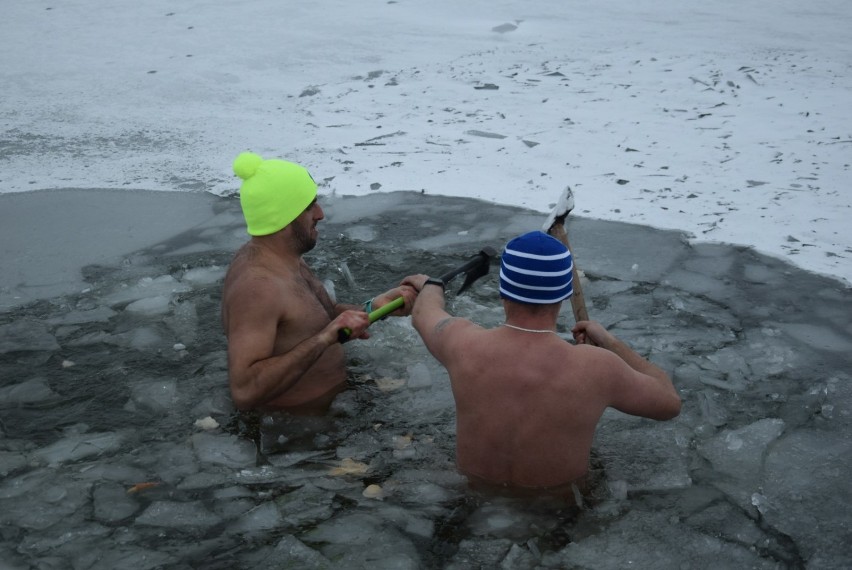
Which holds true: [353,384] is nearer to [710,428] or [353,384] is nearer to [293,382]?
[293,382]

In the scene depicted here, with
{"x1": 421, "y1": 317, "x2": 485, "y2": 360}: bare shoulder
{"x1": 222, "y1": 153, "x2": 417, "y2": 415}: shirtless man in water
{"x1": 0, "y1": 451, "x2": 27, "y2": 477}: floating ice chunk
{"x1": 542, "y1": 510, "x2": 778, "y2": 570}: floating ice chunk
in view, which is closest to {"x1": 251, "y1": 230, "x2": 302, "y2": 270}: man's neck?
{"x1": 222, "y1": 153, "x2": 417, "y2": 415}: shirtless man in water

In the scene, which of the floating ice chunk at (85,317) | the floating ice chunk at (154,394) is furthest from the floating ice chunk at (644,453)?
the floating ice chunk at (85,317)

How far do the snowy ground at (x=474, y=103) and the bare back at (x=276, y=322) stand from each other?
2532 millimetres

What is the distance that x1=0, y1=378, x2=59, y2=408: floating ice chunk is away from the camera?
4621 millimetres

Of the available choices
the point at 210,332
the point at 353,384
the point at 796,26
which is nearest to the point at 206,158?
the point at 210,332

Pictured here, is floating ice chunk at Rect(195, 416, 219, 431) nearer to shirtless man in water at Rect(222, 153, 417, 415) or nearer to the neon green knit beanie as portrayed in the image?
shirtless man in water at Rect(222, 153, 417, 415)

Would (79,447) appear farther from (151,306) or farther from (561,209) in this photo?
(561,209)

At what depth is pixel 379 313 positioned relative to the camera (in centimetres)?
425

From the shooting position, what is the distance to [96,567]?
3.40m

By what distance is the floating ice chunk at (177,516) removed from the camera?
369 cm

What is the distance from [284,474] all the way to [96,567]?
Answer: 2.94 feet

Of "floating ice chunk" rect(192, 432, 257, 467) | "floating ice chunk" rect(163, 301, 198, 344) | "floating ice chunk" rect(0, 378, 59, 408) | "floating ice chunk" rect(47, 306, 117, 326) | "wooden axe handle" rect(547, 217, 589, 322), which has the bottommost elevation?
"floating ice chunk" rect(47, 306, 117, 326)

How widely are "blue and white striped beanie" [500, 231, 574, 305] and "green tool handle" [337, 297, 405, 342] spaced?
0.98 m

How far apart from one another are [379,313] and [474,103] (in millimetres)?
4605
